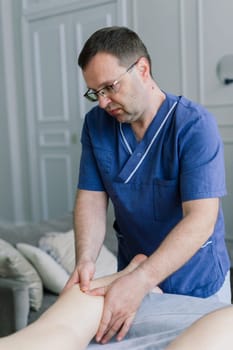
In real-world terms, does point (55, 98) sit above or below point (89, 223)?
above

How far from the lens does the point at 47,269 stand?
2.32 m

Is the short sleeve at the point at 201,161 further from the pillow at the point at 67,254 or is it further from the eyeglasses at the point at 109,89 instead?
the pillow at the point at 67,254

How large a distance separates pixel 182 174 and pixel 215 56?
2.52 metres

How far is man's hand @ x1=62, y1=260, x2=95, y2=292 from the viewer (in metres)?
1.19

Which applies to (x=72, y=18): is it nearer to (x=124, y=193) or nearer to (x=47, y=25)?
(x=47, y=25)

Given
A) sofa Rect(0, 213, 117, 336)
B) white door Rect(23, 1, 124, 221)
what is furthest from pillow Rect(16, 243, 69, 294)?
white door Rect(23, 1, 124, 221)

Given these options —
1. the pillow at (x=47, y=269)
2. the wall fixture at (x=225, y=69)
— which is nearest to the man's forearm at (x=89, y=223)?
the pillow at (x=47, y=269)

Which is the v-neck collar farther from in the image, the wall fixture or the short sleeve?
the wall fixture

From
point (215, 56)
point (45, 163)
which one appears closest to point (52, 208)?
point (45, 163)

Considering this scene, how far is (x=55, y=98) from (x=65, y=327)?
3889 millimetres

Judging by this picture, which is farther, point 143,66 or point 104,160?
point 104,160

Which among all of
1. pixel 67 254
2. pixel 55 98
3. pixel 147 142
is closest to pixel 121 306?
pixel 147 142

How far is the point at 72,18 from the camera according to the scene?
4500 mm

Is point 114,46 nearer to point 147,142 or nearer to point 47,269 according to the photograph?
point 147,142
